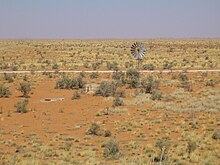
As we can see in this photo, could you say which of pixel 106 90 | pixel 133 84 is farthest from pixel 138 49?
pixel 106 90

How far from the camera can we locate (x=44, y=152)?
15188 mm

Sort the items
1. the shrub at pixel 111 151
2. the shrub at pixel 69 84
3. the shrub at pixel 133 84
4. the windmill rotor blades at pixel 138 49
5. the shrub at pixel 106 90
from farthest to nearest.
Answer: the windmill rotor blades at pixel 138 49 → the shrub at pixel 133 84 → the shrub at pixel 69 84 → the shrub at pixel 106 90 → the shrub at pixel 111 151

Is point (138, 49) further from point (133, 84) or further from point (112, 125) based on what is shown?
point (112, 125)

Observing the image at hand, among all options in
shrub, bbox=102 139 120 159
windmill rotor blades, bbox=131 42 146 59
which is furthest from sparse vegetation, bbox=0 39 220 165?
windmill rotor blades, bbox=131 42 146 59

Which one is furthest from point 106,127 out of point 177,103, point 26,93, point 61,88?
point 61,88

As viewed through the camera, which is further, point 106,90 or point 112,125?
point 106,90

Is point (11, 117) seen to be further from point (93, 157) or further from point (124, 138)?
point (93, 157)

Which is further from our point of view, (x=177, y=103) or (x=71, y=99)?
(x=71, y=99)

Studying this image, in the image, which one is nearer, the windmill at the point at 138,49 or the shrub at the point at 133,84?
the shrub at the point at 133,84

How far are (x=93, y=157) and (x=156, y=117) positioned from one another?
910 cm

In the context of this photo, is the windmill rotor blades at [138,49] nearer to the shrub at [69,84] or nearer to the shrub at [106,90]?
the shrub at [69,84]

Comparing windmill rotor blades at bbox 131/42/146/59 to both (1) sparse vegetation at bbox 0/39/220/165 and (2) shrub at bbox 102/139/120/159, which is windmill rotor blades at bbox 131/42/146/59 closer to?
(1) sparse vegetation at bbox 0/39/220/165

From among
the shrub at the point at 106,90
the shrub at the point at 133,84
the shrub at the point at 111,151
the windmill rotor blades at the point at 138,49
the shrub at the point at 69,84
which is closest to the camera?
the shrub at the point at 111,151

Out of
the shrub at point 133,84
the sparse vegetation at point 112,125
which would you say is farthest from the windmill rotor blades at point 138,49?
the shrub at point 133,84
